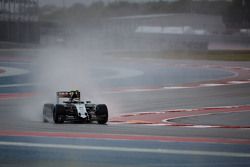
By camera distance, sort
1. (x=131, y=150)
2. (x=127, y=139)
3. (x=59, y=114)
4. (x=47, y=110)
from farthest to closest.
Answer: (x=47, y=110)
(x=59, y=114)
(x=127, y=139)
(x=131, y=150)

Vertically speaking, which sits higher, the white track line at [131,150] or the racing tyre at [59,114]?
the racing tyre at [59,114]

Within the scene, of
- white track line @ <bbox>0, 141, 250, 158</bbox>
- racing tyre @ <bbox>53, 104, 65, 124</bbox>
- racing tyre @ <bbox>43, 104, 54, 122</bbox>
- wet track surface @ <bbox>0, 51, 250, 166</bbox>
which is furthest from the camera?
racing tyre @ <bbox>43, 104, 54, 122</bbox>

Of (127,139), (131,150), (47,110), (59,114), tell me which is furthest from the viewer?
(47,110)

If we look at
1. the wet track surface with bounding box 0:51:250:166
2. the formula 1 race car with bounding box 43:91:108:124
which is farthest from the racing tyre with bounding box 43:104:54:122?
the wet track surface with bounding box 0:51:250:166

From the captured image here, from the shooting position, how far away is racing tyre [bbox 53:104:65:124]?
45.9ft

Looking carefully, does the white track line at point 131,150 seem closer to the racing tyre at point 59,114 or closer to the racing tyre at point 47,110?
the racing tyre at point 59,114

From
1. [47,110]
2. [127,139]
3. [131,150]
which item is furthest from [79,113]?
[131,150]

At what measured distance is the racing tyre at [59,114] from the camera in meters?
14.0

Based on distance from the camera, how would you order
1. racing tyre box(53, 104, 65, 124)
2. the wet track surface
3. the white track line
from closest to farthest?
the wet track surface
the white track line
racing tyre box(53, 104, 65, 124)

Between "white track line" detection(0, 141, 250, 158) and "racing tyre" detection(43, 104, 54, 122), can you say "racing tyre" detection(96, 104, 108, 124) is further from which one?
"white track line" detection(0, 141, 250, 158)

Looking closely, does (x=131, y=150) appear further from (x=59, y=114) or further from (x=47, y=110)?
(x=47, y=110)

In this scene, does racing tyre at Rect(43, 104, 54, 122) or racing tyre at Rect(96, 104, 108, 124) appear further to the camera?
racing tyre at Rect(43, 104, 54, 122)

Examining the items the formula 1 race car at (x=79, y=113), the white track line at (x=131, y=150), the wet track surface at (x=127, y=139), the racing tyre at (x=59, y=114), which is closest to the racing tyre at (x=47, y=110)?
the formula 1 race car at (x=79, y=113)

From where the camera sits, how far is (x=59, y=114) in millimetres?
14031
